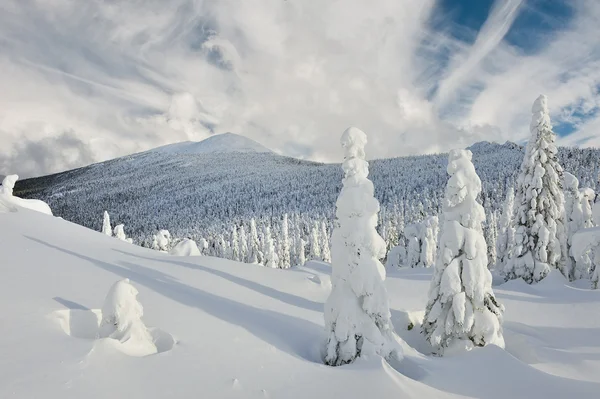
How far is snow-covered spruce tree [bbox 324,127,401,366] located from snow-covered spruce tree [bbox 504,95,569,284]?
52.4 feet

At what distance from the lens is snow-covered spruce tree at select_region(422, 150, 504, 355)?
41.1ft

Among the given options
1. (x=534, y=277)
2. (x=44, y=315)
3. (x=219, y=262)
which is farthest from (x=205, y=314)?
(x=534, y=277)

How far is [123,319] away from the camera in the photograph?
800 cm

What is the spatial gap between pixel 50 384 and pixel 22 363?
89 cm

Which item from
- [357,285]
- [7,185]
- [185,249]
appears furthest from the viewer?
[185,249]

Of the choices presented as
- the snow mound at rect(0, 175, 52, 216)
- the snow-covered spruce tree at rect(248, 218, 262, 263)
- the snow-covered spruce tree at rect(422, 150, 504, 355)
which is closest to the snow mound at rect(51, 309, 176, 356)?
the snow-covered spruce tree at rect(422, 150, 504, 355)

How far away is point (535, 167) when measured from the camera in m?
22.2

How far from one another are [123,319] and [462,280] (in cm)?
1069

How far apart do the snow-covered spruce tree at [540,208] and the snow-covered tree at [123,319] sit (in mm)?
22081

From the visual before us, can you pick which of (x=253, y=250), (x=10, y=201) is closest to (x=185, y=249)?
(x=10, y=201)

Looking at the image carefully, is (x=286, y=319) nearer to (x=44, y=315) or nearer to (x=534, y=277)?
(x=44, y=315)

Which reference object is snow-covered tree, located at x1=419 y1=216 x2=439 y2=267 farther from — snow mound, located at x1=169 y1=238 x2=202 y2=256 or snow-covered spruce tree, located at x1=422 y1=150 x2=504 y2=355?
snow-covered spruce tree, located at x1=422 y1=150 x2=504 y2=355

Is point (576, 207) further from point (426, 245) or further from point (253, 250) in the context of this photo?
point (253, 250)

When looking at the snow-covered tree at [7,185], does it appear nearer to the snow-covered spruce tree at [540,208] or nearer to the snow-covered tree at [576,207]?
the snow-covered spruce tree at [540,208]
